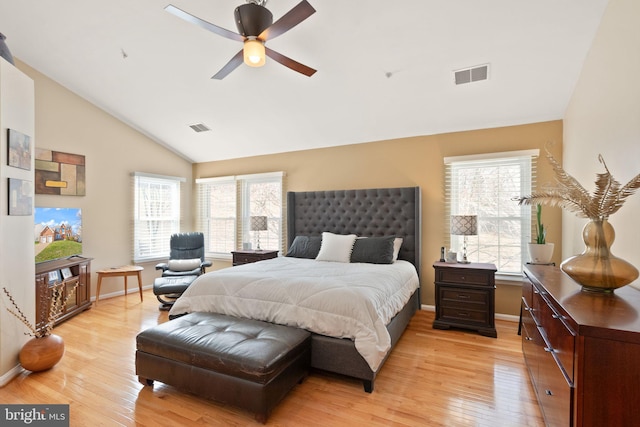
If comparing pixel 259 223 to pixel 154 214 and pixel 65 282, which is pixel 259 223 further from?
pixel 65 282

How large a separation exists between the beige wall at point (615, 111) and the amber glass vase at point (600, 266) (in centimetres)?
33

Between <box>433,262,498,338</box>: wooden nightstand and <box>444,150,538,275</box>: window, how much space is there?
542 millimetres

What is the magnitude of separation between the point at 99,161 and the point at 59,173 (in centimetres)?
62

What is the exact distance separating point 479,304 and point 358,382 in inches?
71.9

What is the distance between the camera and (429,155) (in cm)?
432

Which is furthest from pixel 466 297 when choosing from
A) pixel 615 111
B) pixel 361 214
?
pixel 615 111

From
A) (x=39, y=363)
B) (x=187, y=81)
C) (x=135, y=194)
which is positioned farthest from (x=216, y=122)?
(x=39, y=363)

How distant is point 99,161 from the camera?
4852mm

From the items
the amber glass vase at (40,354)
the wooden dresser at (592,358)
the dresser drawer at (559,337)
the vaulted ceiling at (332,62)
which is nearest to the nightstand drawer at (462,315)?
the dresser drawer at (559,337)

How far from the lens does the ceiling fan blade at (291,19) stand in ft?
6.22

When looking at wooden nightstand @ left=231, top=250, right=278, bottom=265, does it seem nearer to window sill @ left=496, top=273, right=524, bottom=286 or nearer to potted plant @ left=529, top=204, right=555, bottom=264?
window sill @ left=496, top=273, right=524, bottom=286

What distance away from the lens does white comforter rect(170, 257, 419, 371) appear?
233 cm

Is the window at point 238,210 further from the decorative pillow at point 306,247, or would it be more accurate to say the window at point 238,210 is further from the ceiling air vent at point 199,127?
the ceiling air vent at point 199,127

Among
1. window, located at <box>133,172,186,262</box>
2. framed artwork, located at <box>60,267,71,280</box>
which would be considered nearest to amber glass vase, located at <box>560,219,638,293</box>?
framed artwork, located at <box>60,267,71,280</box>
